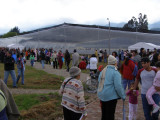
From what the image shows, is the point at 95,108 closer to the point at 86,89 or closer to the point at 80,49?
the point at 86,89

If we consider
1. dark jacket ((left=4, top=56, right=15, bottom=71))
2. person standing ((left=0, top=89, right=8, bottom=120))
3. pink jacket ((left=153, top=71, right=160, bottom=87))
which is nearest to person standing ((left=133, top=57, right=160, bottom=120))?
pink jacket ((left=153, top=71, right=160, bottom=87))

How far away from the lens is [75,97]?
13.5 feet

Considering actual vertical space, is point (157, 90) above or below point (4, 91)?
below

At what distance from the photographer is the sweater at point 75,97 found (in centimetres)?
411

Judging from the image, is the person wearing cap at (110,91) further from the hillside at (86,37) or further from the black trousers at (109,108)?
the hillside at (86,37)

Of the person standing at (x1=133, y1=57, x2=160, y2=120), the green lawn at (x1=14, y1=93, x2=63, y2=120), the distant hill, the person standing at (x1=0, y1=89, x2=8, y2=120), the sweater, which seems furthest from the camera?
the distant hill

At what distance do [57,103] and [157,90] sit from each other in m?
4.27

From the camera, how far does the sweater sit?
13.5 ft

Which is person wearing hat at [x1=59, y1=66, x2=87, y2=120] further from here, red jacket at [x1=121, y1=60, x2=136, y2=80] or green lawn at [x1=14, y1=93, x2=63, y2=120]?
red jacket at [x1=121, y1=60, x2=136, y2=80]

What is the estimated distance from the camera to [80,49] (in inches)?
1636

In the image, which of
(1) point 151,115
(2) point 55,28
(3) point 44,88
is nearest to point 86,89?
(3) point 44,88

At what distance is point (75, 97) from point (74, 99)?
0.05 metres

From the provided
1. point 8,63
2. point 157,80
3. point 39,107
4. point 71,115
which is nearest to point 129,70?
point 157,80

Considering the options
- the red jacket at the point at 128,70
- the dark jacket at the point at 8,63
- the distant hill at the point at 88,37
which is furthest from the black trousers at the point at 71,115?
the distant hill at the point at 88,37
